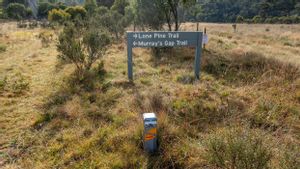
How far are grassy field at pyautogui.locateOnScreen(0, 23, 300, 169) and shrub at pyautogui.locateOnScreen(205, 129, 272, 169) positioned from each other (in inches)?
0.4

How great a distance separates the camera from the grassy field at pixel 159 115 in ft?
9.36

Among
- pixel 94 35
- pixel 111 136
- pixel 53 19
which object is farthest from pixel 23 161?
pixel 53 19

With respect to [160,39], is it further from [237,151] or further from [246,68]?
[237,151]

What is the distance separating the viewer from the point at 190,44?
230 inches

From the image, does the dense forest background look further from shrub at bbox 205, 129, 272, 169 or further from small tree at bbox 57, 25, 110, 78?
shrub at bbox 205, 129, 272, 169

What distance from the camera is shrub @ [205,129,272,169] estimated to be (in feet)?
7.39

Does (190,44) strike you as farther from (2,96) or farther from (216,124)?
(2,96)

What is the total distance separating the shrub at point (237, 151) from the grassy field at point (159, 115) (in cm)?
1

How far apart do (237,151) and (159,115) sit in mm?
1569

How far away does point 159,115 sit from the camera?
3691 mm

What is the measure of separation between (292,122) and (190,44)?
9.98ft

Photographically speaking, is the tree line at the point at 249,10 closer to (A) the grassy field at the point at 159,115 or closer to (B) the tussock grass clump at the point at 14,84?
(A) the grassy field at the point at 159,115

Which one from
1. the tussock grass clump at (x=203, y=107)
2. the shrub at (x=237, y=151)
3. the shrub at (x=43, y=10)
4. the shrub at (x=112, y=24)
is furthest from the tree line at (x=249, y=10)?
the shrub at (x=237, y=151)

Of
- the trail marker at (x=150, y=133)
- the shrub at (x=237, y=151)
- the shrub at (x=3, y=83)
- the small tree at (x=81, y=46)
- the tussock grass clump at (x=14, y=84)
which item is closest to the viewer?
the shrub at (x=237, y=151)
